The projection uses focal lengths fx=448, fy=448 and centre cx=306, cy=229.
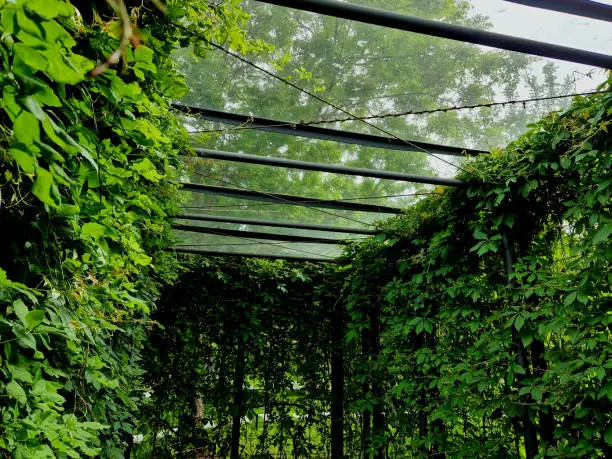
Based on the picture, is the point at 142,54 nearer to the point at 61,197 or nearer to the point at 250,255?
the point at 61,197

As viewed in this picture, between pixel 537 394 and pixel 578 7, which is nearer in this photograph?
pixel 578 7

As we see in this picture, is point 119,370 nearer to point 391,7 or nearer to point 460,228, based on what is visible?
point 391,7

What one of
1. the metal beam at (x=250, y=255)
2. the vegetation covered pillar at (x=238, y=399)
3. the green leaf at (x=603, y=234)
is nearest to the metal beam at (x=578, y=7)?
the green leaf at (x=603, y=234)

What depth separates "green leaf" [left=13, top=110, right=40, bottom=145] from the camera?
0.55 meters

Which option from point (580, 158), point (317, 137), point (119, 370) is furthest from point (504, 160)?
point (119, 370)

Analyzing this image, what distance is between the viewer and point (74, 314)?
110 centimetres

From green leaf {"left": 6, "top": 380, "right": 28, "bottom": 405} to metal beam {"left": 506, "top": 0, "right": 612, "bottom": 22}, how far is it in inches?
79.1

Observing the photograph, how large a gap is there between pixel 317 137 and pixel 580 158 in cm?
150

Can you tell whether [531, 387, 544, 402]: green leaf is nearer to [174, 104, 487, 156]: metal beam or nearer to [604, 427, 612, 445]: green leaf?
[604, 427, 612, 445]: green leaf

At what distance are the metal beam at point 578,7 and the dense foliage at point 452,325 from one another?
0.46 m

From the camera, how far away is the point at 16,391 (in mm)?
832

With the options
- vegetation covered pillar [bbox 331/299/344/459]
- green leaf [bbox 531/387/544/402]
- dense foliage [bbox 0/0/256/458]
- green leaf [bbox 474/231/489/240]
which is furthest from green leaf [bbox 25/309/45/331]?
vegetation covered pillar [bbox 331/299/344/459]

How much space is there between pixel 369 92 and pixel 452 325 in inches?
71.8

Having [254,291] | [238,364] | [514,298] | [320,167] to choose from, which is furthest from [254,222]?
[238,364]
